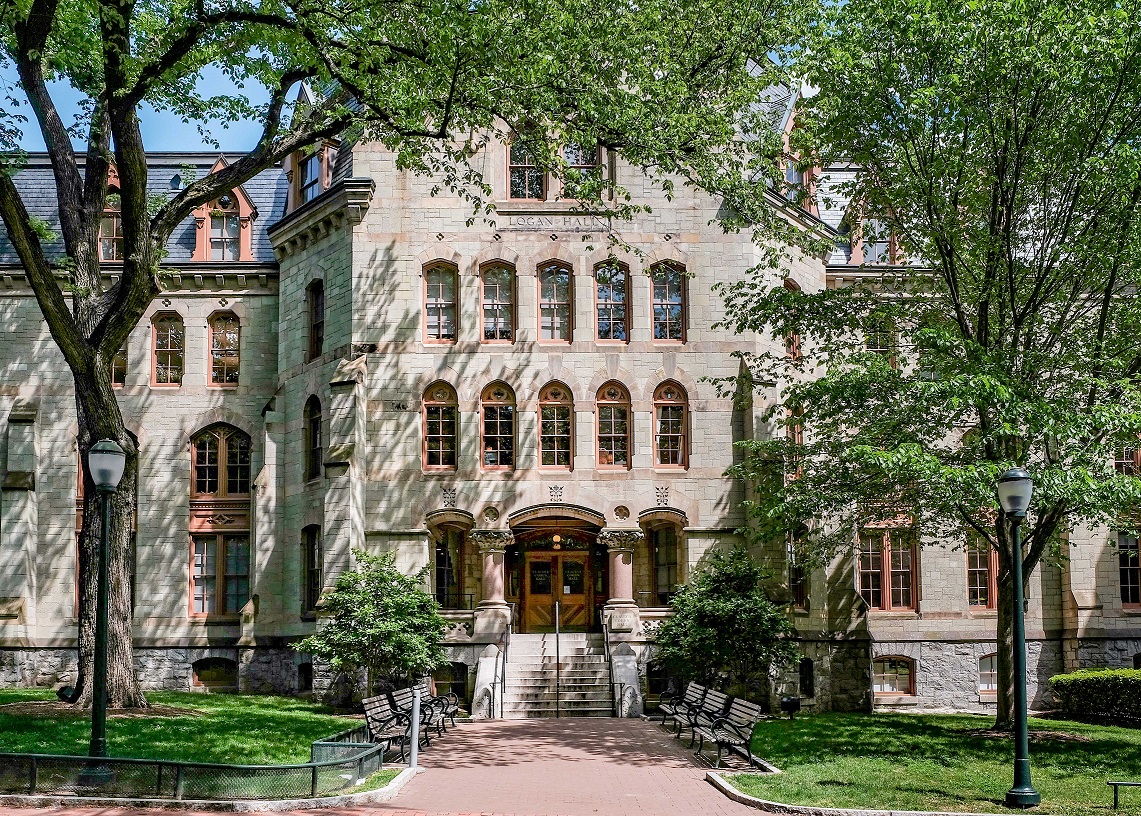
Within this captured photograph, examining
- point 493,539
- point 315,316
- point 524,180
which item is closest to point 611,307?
point 524,180

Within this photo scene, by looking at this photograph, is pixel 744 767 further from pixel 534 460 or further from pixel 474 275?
pixel 474 275

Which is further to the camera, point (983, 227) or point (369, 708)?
point (983, 227)

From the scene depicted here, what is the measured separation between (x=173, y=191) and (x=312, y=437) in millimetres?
9663

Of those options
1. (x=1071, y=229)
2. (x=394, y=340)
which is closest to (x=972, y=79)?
(x=1071, y=229)

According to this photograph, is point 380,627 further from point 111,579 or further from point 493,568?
point 111,579

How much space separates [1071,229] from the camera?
20.5m

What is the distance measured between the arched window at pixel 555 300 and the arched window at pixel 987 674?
13.5 m

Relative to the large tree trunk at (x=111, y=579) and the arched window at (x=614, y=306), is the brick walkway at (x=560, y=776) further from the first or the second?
the arched window at (x=614, y=306)

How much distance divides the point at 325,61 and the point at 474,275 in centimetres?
1061

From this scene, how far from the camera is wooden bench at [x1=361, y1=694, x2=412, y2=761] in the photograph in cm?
1811

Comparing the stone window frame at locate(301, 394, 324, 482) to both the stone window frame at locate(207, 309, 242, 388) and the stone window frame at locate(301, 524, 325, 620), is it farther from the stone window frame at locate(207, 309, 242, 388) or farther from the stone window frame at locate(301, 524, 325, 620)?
the stone window frame at locate(207, 309, 242, 388)

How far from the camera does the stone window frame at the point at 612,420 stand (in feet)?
94.5

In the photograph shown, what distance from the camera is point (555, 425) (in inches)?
1141

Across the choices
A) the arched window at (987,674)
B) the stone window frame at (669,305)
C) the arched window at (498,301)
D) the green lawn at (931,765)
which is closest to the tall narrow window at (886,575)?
the arched window at (987,674)
